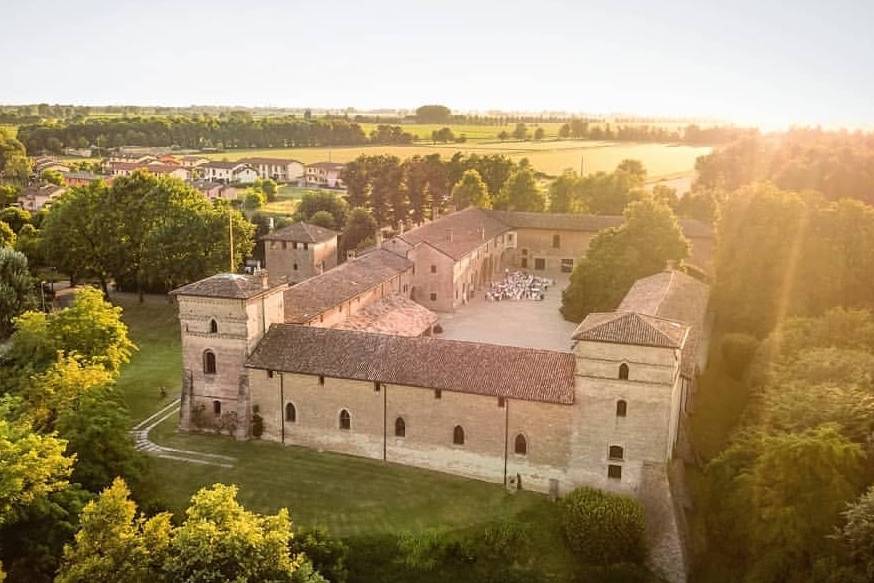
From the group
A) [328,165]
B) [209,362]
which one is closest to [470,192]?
[209,362]

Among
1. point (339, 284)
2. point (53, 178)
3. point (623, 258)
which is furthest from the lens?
Result: point (53, 178)

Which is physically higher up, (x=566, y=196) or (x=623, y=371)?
(x=566, y=196)

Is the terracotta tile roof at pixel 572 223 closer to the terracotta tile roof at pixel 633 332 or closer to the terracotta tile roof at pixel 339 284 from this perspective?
the terracotta tile roof at pixel 339 284

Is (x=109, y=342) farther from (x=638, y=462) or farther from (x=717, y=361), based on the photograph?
(x=717, y=361)

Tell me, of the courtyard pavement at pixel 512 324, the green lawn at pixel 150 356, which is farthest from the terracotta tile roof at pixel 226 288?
the courtyard pavement at pixel 512 324

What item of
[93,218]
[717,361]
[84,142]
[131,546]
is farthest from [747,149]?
[84,142]

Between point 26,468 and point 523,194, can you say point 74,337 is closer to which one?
point 26,468
